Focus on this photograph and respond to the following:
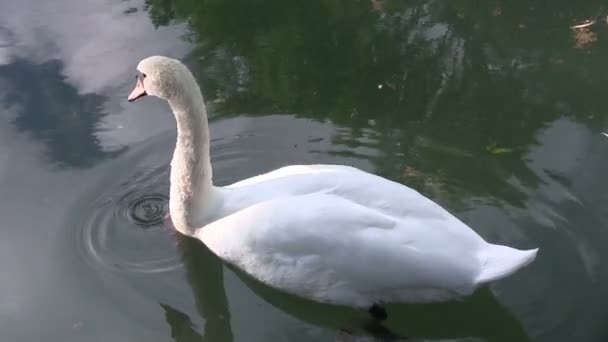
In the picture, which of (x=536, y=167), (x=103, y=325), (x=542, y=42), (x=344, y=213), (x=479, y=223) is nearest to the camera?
(x=344, y=213)

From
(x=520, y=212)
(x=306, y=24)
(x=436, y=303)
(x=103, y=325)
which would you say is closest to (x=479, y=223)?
(x=520, y=212)

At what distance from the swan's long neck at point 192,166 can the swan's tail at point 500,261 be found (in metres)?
1.37

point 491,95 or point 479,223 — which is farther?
point 491,95

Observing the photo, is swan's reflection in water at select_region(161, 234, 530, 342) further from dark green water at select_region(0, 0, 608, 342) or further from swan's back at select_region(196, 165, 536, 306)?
swan's back at select_region(196, 165, 536, 306)

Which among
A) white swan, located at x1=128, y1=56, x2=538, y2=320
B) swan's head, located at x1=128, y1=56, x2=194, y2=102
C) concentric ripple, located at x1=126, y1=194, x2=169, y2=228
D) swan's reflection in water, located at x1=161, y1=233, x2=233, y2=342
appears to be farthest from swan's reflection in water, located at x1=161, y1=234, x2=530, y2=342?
swan's head, located at x1=128, y1=56, x2=194, y2=102

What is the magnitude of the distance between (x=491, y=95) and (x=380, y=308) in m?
2.30

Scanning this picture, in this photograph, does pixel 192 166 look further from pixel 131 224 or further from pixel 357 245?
pixel 357 245

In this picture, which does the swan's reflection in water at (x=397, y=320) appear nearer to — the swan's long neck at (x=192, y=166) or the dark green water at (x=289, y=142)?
the dark green water at (x=289, y=142)

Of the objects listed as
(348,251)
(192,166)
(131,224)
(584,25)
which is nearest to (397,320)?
(348,251)

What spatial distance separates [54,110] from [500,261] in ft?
10.3

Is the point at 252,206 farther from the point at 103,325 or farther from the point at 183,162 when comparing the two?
the point at 103,325

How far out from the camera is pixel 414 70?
612 cm

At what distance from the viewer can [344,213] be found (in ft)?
13.0

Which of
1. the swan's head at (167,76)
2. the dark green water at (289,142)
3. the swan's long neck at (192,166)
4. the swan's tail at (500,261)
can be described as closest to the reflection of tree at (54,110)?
the dark green water at (289,142)
